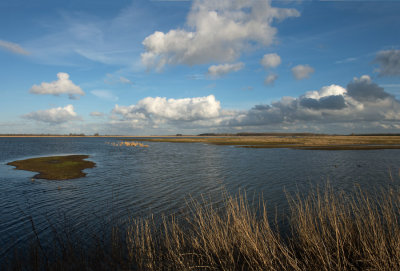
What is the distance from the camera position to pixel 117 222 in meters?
14.4

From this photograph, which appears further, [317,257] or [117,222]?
[117,222]

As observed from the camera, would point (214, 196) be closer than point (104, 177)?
Yes

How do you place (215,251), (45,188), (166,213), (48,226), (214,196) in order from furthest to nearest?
(45,188) < (214,196) < (166,213) < (48,226) < (215,251)

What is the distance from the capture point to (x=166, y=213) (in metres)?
16.1

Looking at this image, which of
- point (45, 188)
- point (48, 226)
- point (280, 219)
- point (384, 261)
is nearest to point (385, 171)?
point (280, 219)

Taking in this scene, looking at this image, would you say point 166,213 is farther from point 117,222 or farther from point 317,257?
point 317,257

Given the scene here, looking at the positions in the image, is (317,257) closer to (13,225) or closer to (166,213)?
(166,213)

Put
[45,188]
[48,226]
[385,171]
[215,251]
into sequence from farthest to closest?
[385,171] → [45,188] → [48,226] → [215,251]

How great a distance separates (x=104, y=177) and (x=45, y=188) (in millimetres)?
7258

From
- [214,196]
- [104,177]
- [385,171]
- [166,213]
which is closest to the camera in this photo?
[166,213]

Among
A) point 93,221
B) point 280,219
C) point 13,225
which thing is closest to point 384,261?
point 280,219

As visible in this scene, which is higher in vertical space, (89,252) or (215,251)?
(215,251)

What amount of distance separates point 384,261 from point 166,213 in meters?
12.1

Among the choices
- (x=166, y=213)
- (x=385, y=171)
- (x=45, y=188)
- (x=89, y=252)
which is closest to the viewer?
(x=89, y=252)
